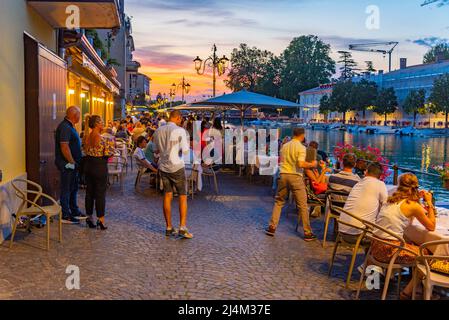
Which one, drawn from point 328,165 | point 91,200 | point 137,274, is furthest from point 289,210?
point 137,274

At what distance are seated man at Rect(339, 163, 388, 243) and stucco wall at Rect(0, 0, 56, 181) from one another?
464 cm

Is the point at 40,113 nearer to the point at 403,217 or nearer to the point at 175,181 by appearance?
the point at 175,181

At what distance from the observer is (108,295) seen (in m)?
5.09

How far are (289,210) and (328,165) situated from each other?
5.86ft

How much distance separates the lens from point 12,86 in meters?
7.49

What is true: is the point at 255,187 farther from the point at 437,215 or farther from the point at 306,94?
the point at 306,94

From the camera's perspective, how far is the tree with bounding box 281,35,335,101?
384ft

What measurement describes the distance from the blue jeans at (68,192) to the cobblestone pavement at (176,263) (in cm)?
57

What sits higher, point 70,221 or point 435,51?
point 435,51

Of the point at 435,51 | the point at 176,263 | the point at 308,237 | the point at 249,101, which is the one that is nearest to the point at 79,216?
the point at 176,263

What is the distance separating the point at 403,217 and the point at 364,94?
90.1m

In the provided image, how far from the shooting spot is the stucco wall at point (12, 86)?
277 inches

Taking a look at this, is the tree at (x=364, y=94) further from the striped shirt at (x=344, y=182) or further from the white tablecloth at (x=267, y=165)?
the striped shirt at (x=344, y=182)

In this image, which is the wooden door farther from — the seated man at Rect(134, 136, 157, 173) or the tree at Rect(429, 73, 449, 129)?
the tree at Rect(429, 73, 449, 129)
